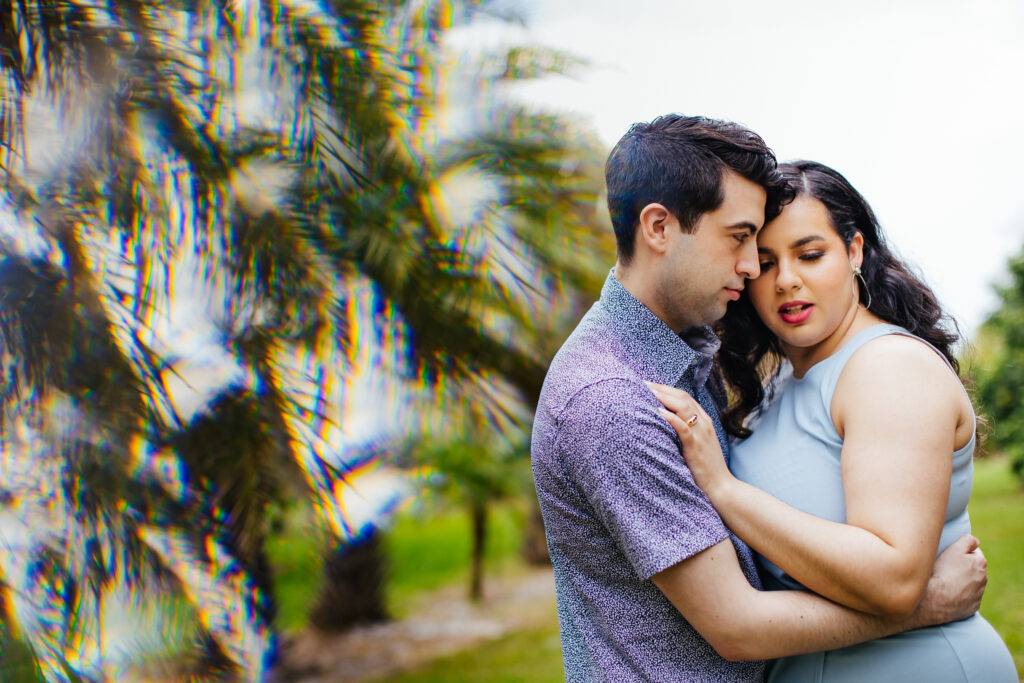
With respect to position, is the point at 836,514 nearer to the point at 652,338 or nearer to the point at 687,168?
the point at 652,338

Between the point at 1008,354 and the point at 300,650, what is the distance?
721 centimetres

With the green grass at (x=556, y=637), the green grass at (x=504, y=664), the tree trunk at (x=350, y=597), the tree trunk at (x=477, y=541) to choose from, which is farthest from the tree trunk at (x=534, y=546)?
the green grass at (x=504, y=664)

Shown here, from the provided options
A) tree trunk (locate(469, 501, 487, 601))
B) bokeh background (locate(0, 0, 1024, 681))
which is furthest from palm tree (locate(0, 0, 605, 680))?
tree trunk (locate(469, 501, 487, 601))

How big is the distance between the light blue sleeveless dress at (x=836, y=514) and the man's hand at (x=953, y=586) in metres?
0.04

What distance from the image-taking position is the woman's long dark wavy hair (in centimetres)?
183

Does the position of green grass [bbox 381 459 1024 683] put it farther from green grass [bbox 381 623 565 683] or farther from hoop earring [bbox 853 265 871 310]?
hoop earring [bbox 853 265 871 310]

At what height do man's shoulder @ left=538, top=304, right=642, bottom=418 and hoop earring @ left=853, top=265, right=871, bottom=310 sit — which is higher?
hoop earring @ left=853, top=265, right=871, bottom=310

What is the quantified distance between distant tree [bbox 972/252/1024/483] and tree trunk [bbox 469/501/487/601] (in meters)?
4.67

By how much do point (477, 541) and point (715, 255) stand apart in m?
7.42

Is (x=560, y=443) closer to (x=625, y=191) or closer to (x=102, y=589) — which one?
(x=625, y=191)

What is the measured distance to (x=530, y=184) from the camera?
2.55m

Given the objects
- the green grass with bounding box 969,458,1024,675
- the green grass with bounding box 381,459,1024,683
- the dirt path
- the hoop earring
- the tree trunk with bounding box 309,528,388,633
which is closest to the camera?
the hoop earring

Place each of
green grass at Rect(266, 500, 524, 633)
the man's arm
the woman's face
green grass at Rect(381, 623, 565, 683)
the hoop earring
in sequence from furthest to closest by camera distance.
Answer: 1. green grass at Rect(266, 500, 524, 633)
2. green grass at Rect(381, 623, 565, 683)
3. the hoop earring
4. the woman's face
5. the man's arm

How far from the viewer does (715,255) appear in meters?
1.69
